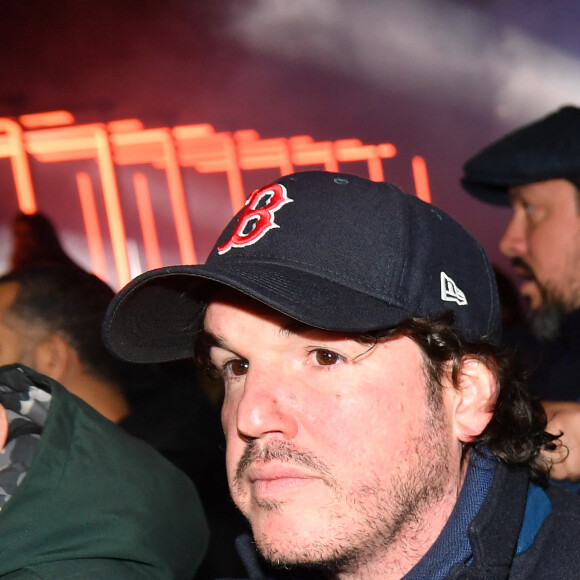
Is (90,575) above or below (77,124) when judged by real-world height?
below

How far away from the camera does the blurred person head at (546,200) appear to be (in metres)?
2.21

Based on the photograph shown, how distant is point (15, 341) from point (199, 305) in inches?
32.4

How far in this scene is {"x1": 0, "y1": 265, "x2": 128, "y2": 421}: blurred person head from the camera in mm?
1946

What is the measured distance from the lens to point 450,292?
3.93ft

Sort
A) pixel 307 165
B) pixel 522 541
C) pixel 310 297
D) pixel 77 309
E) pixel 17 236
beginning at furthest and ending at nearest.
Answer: pixel 307 165
pixel 17 236
pixel 77 309
pixel 522 541
pixel 310 297

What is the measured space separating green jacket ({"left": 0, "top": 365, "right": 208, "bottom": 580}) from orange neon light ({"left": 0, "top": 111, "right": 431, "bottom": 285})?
9.58ft

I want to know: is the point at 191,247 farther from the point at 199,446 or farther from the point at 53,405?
the point at 53,405

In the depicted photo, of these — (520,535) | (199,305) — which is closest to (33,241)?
(199,305)

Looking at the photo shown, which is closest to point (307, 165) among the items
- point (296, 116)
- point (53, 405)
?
point (296, 116)

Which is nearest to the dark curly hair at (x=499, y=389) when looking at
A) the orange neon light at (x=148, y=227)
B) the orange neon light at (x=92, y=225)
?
the orange neon light at (x=148, y=227)

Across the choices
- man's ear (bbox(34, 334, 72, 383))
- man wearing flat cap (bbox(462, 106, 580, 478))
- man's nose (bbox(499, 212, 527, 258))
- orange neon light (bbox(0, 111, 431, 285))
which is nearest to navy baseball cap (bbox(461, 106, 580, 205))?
man wearing flat cap (bbox(462, 106, 580, 478))

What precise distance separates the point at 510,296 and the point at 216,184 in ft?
6.06

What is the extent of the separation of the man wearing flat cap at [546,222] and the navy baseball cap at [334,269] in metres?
0.89

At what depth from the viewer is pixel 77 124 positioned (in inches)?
170
